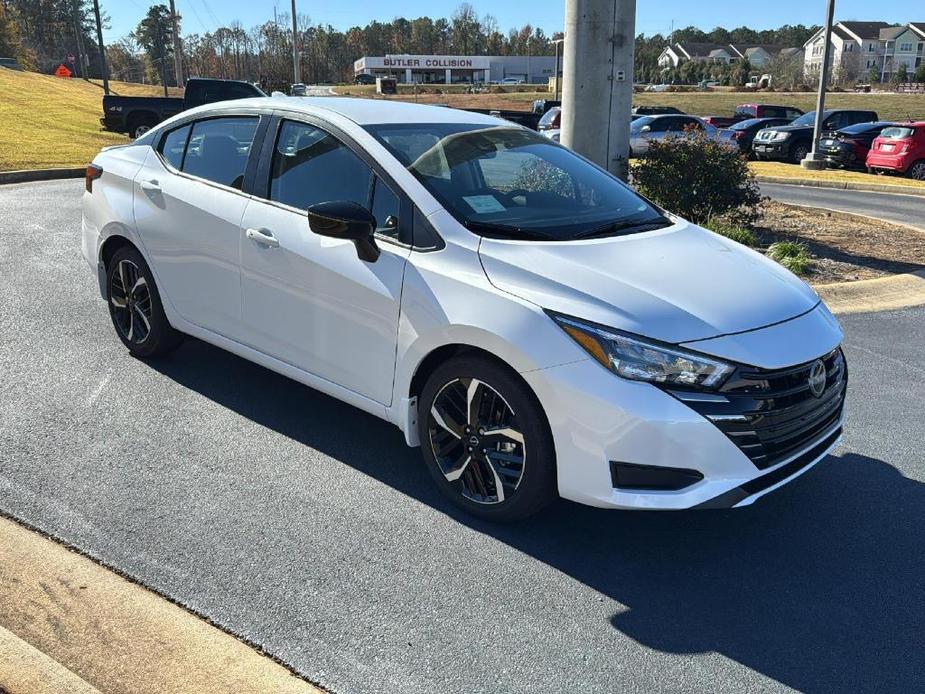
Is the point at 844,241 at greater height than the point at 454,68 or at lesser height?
lesser

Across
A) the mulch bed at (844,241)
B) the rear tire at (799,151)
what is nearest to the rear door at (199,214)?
the mulch bed at (844,241)

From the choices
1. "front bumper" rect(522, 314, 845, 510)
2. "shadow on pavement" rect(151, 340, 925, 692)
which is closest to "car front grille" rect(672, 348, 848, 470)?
"front bumper" rect(522, 314, 845, 510)

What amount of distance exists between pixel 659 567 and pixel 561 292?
1.19 meters

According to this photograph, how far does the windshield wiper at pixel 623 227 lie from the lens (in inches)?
158

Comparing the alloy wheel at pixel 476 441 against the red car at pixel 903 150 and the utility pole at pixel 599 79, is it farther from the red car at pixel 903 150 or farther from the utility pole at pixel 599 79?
the red car at pixel 903 150

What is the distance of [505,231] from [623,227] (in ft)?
2.36

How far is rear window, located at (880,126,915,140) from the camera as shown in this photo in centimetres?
2031

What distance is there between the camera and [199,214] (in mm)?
4777

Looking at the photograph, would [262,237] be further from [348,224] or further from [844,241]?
[844,241]

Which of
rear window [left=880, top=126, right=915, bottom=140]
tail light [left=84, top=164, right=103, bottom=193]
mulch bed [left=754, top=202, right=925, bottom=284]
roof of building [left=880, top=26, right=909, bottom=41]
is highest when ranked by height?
roof of building [left=880, top=26, right=909, bottom=41]

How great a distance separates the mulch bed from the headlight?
18.0 feet

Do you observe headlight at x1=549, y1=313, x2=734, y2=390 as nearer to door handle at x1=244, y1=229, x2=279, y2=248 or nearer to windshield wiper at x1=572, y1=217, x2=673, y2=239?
windshield wiper at x1=572, y1=217, x2=673, y2=239

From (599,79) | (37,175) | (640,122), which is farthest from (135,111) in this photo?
(599,79)

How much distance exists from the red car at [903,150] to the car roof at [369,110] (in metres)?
18.6
